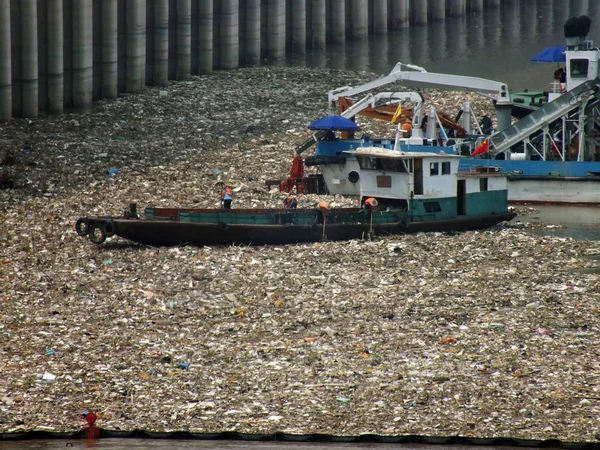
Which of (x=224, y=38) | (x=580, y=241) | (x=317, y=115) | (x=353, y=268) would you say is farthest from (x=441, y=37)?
(x=353, y=268)

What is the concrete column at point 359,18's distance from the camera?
181ft

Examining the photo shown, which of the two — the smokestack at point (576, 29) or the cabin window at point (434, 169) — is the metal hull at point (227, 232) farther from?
the smokestack at point (576, 29)

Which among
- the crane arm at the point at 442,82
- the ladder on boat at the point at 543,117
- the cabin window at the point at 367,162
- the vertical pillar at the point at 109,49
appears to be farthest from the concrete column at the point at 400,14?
the cabin window at the point at 367,162

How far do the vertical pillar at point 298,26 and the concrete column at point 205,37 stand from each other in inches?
320

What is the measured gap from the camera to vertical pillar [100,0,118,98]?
37094 millimetres

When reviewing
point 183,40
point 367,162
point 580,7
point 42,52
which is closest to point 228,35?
point 183,40

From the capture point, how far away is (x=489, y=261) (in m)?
22.6

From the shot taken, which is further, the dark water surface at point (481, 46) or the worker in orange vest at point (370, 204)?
the dark water surface at point (481, 46)

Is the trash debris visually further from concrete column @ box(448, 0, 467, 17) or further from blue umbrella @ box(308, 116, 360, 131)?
concrete column @ box(448, 0, 467, 17)

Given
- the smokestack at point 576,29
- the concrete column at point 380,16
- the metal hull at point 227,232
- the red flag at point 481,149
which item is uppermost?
the concrete column at point 380,16

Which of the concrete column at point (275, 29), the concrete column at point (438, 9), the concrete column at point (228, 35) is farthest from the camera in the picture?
the concrete column at point (438, 9)

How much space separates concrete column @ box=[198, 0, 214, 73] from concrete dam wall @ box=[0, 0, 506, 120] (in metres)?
0.04

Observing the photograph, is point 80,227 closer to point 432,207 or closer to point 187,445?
point 432,207

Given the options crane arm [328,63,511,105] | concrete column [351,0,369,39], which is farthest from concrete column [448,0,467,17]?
crane arm [328,63,511,105]
